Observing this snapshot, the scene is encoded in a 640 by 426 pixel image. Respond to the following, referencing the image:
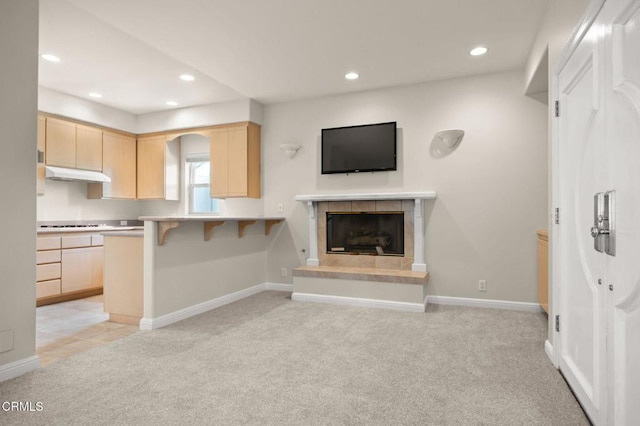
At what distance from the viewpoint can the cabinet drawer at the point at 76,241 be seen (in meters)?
4.45

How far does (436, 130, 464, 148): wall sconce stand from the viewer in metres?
4.00

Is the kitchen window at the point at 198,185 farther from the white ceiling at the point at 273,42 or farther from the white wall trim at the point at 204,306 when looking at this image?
the white wall trim at the point at 204,306

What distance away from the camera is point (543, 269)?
11.0 feet

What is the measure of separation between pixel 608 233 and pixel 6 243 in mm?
3137

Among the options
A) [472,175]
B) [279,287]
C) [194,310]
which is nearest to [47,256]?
[194,310]

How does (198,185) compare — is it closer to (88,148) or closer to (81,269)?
(88,148)

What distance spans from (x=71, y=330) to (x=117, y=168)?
9.41 ft

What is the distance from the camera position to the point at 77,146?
192 inches

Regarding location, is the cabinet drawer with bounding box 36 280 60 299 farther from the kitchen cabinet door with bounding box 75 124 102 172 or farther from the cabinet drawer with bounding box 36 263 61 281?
the kitchen cabinet door with bounding box 75 124 102 172

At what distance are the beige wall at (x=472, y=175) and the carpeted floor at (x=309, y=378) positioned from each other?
773 millimetres

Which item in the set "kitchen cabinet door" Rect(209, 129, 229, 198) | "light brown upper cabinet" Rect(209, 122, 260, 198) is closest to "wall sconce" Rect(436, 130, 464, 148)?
"light brown upper cabinet" Rect(209, 122, 260, 198)

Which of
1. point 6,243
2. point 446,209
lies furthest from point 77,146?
point 446,209

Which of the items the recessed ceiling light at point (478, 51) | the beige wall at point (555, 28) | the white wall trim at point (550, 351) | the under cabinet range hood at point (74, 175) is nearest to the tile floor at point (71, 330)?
the under cabinet range hood at point (74, 175)
